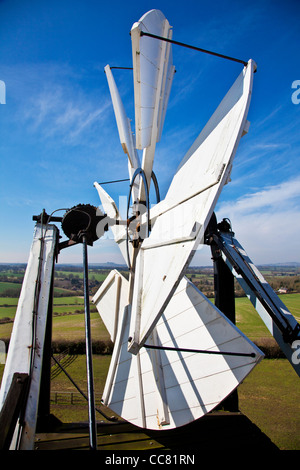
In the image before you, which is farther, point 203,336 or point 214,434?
point 214,434

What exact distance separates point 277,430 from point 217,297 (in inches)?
356

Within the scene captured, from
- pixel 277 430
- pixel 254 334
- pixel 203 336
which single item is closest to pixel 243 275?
pixel 203 336

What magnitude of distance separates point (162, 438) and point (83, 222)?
12.6ft

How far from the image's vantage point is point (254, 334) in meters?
19.7

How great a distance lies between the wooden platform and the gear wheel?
3.25m

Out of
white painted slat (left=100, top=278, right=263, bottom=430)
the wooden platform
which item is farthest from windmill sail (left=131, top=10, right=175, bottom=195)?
the wooden platform

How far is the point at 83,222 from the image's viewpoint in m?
4.95

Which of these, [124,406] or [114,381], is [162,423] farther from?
[114,381]

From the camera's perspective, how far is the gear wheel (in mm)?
4879

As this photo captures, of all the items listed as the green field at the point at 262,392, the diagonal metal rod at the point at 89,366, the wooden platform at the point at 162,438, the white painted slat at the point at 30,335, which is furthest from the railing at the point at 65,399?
the diagonal metal rod at the point at 89,366

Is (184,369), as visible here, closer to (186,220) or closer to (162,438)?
(162,438)

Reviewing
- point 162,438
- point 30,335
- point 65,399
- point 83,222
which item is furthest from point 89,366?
point 65,399

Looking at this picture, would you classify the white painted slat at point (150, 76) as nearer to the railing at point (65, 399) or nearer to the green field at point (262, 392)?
the green field at point (262, 392)
